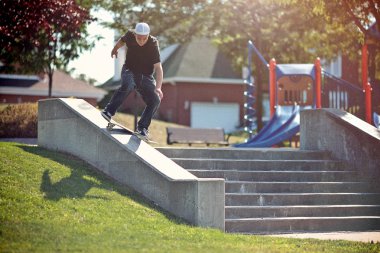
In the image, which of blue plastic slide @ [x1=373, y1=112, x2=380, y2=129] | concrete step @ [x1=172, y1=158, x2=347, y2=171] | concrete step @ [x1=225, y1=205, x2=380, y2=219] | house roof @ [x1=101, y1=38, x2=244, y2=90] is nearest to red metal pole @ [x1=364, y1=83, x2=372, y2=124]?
blue plastic slide @ [x1=373, y1=112, x2=380, y2=129]

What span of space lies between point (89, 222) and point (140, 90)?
13.3 ft

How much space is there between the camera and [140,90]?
537 inches

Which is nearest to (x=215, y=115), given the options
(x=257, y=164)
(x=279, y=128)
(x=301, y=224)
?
(x=279, y=128)

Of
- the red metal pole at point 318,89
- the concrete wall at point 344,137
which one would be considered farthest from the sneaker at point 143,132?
the red metal pole at point 318,89

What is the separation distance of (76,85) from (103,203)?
122ft

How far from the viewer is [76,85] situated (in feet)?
156

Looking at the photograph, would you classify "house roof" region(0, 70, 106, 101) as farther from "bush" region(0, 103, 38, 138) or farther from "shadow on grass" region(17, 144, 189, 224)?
"shadow on grass" region(17, 144, 189, 224)

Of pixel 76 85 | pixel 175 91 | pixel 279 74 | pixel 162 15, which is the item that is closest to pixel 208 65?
pixel 175 91

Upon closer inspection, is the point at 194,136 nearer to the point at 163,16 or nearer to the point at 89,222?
the point at 163,16

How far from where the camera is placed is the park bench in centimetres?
2484

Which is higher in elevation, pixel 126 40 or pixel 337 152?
pixel 126 40

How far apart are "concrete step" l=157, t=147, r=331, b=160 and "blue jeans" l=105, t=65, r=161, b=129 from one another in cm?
92

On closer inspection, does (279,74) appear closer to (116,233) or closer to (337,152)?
(337,152)

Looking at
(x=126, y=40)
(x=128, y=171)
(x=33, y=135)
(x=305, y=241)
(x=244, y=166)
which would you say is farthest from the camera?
(x=33, y=135)
